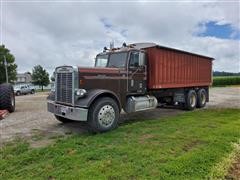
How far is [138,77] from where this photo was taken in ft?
29.1

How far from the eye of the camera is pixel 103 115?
23.1 ft

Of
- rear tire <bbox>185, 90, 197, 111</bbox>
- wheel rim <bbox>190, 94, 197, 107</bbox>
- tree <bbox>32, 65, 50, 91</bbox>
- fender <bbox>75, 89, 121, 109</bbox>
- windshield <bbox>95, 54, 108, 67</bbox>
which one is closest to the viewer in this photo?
fender <bbox>75, 89, 121, 109</bbox>

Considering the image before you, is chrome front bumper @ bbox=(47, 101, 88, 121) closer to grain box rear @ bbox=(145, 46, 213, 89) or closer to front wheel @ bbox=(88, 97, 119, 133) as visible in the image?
front wheel @ bbox=(88, 97, 119, 133)

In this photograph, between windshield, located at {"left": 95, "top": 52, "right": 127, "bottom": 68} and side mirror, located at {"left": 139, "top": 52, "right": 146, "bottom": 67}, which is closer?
windshield, located at {"left": 95, "top": 52, "right": 127, "bottom": 68}

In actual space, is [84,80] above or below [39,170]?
above

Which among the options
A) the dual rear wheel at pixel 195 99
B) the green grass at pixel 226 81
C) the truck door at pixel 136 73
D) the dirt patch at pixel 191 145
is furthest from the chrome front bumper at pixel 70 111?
the green grass at pixel 226 81

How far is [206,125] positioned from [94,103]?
3463mm

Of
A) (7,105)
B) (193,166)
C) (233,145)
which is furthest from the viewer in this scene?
(7,105)

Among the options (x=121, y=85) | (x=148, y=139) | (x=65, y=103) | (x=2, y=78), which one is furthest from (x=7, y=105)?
(x=2, y=78)

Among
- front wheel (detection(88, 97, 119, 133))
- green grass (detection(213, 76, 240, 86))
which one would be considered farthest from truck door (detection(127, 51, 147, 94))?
green grass (detection(213, 76, 240, 86))

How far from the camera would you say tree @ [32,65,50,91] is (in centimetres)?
5503

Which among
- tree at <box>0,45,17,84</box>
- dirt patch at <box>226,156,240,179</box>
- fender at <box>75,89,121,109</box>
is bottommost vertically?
dirt patch at <box>226,156,240,179</box>

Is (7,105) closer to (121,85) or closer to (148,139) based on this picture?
(121,85)

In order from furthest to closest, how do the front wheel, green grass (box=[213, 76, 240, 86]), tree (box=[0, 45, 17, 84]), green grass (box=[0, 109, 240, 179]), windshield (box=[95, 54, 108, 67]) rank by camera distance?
green grass (box=[213, 76, 240, 86])
tree (box=[0, 45, 17, 84])
windshield (box=[95, 54, 108, 67])
the front wheel
green grass (box=[0, 109, 240, 179])
